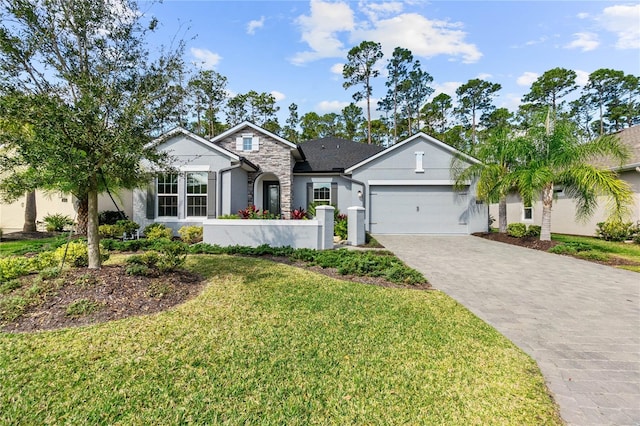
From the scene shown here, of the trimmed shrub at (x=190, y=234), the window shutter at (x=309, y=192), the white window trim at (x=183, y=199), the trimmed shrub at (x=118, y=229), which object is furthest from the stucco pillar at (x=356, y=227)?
the trimmed shrub at (x=118, y=229)

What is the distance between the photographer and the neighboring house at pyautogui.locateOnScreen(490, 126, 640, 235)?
12023mm

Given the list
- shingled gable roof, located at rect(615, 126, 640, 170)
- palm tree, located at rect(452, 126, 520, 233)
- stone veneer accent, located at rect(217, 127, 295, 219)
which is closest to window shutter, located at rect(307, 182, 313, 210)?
stone veneer accent, located at rect(217, 127, 295, 219)

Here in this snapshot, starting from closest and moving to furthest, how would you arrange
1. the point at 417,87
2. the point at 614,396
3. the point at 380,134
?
the point at 614,396 < the point at 417,87 < the point at 380,134

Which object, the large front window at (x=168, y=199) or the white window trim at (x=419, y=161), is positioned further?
the white window trim at (x=419, y=161)

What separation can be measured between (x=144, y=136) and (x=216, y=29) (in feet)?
12.8

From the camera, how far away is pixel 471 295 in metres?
5.50

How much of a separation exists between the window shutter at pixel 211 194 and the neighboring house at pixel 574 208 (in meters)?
13.0

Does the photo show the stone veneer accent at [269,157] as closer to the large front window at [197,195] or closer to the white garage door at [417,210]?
the large front window at [197,195]

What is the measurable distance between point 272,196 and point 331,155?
4.64m

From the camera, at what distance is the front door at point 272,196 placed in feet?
55.4

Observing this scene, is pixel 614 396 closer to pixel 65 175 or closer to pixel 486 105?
pixel 65 175

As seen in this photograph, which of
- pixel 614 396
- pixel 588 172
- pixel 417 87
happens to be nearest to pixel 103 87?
pixel 614 396

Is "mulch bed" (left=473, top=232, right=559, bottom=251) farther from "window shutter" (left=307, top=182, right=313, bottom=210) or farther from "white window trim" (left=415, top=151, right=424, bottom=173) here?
"window shutter" (left=307, top=182, right=313, bottom=210)

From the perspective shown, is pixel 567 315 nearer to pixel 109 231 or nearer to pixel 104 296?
pixel 104 296
